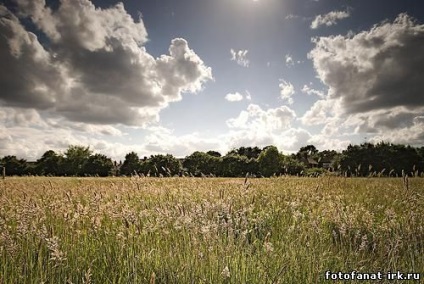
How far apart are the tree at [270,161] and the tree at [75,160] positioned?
116 feet

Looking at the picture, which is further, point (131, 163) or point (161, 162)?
point (161, 162)

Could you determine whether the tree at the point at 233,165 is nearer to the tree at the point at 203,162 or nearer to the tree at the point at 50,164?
the tree at the point at 203,162

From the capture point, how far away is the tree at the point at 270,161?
2201 inches

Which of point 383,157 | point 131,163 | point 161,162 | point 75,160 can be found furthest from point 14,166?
point 383,157

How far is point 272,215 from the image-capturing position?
18.7 feet

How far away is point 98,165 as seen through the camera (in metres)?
58.5

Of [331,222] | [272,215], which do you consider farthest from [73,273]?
[331,222]

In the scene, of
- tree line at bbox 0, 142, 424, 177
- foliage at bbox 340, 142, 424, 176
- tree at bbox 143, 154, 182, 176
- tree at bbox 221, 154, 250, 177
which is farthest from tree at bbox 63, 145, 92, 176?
foliage at bbox 340, 142, 424, 176

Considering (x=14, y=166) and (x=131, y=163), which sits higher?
(x=131, y=163)

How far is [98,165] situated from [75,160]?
15565 millimetres

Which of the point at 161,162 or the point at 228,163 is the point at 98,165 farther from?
the point at 228,163

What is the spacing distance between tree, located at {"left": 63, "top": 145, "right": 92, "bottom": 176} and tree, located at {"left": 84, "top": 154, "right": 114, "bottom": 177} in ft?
5.87

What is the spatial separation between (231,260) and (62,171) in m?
71.6

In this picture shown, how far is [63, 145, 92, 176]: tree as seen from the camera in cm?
6188
